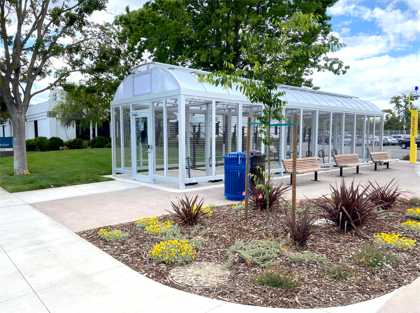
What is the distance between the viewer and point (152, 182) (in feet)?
32.0

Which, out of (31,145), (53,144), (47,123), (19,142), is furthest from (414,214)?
(47,123)

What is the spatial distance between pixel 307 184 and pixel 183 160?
389 cm

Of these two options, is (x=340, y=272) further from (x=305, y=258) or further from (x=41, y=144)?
(x=41, y=144)

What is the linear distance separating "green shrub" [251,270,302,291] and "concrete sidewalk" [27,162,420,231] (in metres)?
3.07

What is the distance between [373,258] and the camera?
3.61 meters

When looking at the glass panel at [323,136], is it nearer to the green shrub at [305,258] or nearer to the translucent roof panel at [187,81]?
the translucent roof panel at [187,81]

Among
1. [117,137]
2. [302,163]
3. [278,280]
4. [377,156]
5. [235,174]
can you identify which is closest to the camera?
[278,280]

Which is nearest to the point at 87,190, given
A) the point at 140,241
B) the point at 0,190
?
the point at 0,190

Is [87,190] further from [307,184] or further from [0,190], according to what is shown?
[307,184]

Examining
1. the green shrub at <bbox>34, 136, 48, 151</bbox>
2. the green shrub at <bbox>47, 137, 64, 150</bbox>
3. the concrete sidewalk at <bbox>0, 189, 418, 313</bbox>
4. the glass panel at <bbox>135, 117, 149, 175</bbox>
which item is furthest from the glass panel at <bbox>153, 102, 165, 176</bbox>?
the green shrub at <bbox>34, 136, 48, 151</bbox>

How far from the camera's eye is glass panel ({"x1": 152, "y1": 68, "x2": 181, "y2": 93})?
28.9ft

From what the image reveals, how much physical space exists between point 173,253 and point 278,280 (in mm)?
1265

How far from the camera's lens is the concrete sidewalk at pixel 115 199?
19.6 ft

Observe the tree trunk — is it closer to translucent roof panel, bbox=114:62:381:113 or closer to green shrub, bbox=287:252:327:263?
translucent roof panel, bbox=114:62:381:113
